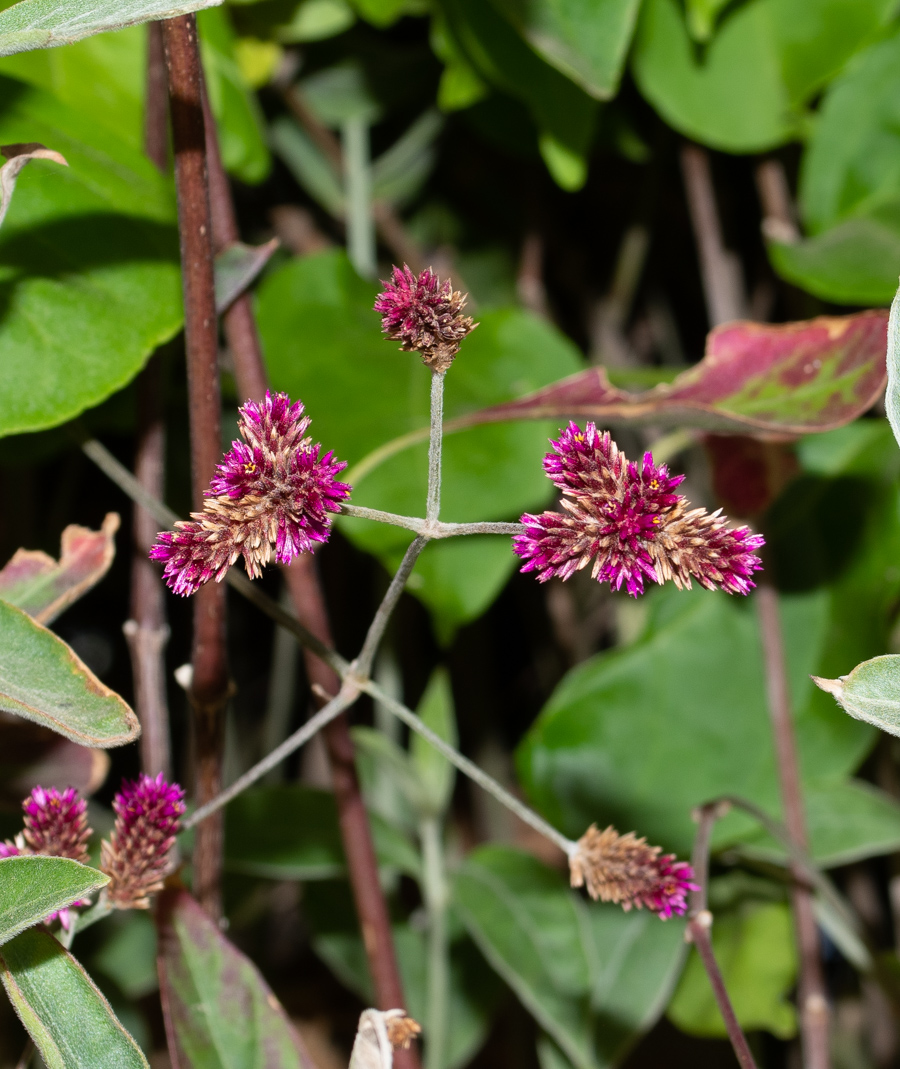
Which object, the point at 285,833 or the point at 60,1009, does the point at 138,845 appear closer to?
the point at 60,1009

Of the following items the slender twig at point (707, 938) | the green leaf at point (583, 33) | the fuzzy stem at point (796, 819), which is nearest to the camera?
the slender twig at point (707, 938)

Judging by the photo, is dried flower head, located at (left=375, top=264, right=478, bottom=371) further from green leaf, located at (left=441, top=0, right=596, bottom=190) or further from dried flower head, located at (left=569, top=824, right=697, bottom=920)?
green leaf, located at (left=441, top=0, right=596, bottom=190)

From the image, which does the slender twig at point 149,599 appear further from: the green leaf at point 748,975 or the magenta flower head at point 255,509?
the green leaf at point 748,975

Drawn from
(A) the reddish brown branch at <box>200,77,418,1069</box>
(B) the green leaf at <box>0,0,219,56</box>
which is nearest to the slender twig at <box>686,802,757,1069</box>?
(A) the reddish brown branch at <box>200,77,418,1069</box>

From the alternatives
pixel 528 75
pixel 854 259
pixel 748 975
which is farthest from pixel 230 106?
pixel 748 975

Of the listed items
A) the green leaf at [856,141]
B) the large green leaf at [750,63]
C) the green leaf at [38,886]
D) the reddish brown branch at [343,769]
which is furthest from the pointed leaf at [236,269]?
the green leaf at [856,141]

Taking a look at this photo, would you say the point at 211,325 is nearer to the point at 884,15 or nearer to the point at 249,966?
the point at 249,966

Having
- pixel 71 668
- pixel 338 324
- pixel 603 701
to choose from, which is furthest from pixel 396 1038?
pixel 338 324
